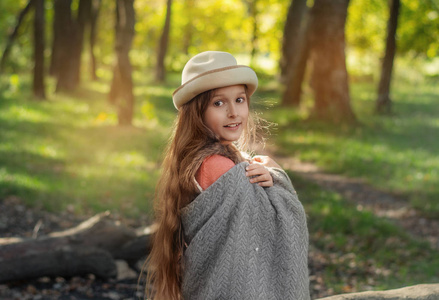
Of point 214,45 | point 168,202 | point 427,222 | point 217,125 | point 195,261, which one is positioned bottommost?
point 427,222

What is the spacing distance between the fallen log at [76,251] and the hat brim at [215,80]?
259 centimetres

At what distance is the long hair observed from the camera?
2824 millimetres

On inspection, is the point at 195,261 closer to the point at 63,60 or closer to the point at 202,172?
the point at 202,172

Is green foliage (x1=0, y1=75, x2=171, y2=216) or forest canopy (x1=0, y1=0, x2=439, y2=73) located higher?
forest canopy (x1=0, y1=0, x2=439, y2=73)

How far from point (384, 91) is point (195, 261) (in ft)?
49.1

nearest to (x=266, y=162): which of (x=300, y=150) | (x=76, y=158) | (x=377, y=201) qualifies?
(x=377, y=201)

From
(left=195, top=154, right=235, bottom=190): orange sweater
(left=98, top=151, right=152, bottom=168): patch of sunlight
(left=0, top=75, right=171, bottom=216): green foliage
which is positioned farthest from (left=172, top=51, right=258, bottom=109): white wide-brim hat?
(left=98, top=151, right=152, bottom=168): patch of sunlight

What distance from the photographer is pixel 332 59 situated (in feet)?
42.5

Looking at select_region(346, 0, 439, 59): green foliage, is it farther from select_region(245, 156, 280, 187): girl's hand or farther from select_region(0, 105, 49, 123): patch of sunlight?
select_region(245, 156, 280, 187): girl's hand

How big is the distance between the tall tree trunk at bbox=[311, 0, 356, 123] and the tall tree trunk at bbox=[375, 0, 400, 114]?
3.51 meters

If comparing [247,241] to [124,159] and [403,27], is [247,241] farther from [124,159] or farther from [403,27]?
[403,27]

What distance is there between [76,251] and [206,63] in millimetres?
2790

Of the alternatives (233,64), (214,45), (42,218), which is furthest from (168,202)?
(214,45)

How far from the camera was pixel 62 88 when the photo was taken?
61.9ft
